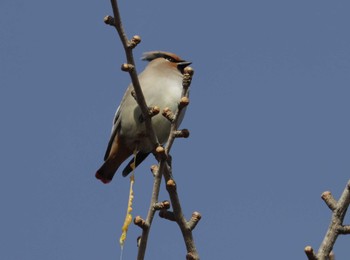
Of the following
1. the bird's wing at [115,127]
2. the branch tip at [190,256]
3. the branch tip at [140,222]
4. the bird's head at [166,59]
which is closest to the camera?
the branch tip at [140,222]

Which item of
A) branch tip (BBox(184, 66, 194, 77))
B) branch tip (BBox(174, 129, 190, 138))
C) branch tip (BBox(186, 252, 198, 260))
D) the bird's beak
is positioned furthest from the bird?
branch tip (BBox(186, 252, 198, 260))

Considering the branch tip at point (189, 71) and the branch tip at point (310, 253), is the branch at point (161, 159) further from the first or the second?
the branch tip at point (310, 253)

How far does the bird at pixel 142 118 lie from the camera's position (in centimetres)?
565

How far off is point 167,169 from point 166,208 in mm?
324

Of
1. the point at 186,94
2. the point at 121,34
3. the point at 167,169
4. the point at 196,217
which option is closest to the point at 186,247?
the point at 196,217

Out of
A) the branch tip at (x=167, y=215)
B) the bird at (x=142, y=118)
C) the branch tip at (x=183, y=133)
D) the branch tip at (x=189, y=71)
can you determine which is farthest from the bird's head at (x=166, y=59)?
the branch tip at (x=167, y=215)

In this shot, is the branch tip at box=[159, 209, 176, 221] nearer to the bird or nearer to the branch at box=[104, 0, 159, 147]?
the branch at box=[104, 0, 159, 147]

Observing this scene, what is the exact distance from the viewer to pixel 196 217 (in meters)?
3.30

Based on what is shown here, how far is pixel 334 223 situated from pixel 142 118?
283 centimetres

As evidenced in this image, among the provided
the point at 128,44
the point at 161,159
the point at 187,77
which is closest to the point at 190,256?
the point at 161,159

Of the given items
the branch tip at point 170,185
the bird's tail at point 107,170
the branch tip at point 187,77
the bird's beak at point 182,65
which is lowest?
the branch tip at point 170,185

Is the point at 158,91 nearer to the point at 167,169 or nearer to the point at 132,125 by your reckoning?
the point at 132,125

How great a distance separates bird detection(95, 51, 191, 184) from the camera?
565 centimetres

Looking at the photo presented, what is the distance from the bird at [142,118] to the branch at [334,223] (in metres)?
2.47
